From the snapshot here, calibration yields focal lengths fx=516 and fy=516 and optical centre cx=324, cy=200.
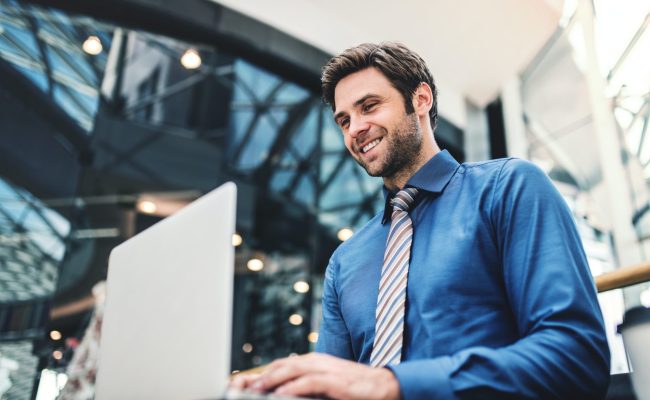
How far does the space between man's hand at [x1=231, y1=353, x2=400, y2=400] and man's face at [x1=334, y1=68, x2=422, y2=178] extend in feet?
2.70

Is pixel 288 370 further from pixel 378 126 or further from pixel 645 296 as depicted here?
pixel 645 296

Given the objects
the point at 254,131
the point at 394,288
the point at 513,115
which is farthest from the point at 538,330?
the point at 254,131

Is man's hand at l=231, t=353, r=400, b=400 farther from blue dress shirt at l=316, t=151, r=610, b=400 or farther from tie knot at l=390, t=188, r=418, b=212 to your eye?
tie knot at l=390, t=188, r=418, b=212

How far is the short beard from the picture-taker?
5.04ft

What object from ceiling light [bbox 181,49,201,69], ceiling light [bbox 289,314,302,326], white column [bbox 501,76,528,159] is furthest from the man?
ceiling light [bbox 289,314,302,326]

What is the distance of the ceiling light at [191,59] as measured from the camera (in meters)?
7.00

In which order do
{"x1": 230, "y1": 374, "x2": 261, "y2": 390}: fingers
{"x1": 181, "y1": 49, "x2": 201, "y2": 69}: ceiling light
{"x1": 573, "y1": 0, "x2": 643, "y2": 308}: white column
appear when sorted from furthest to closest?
{"x1": 181, "y1": 49, "x2": 201, "y2": 69}: ceiling light → {"x1": 573, "y1": 0, "x2": 643, "y2": 308}: white column → {"x1": 230, "y1": 374, "x2": 261, "y2": 390}: fingers

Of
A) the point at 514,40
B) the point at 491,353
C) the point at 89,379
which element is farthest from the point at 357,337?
the point at 514,40

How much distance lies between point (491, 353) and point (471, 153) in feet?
21.4

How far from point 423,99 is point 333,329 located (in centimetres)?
79

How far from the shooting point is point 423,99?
1.68 m

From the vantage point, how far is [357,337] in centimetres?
135

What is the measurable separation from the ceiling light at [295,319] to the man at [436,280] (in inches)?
290

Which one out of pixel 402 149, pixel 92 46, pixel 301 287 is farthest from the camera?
pixel 301 287
